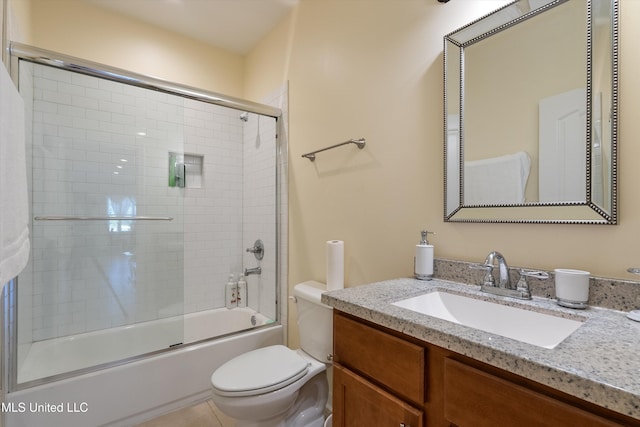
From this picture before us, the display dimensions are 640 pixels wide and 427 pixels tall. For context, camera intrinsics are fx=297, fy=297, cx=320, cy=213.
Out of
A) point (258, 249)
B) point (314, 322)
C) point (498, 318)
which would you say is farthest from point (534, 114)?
point (258, 249)

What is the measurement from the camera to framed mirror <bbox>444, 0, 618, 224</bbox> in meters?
0.85

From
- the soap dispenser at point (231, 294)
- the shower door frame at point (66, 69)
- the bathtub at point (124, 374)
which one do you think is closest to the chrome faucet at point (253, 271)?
the soap dispenser at point (231, 294)

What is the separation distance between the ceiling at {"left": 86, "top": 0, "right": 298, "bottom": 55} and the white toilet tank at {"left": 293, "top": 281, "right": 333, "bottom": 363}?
2016 mm

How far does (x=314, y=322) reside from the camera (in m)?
1.60

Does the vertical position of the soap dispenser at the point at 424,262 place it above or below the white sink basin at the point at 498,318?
above

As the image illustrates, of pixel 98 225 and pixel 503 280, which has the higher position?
pixel 98 225

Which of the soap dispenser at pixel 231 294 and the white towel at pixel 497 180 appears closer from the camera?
the white towel at pixel 497 180

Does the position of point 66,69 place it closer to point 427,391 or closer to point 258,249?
point 258,249

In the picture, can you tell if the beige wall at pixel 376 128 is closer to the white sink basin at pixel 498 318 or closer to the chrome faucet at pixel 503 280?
the chrome faucet at pixel 503 280

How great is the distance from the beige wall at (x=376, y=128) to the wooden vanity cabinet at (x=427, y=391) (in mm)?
542

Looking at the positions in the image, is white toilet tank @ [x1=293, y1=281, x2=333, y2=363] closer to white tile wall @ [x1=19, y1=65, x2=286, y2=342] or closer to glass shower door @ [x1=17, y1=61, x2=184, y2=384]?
white tile wall @ [x1=19, y1=65, x2=286, y2=342]

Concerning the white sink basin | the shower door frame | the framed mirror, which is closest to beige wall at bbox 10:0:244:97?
the shower door frame

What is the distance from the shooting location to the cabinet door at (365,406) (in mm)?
761

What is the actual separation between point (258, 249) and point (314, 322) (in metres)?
1.07
